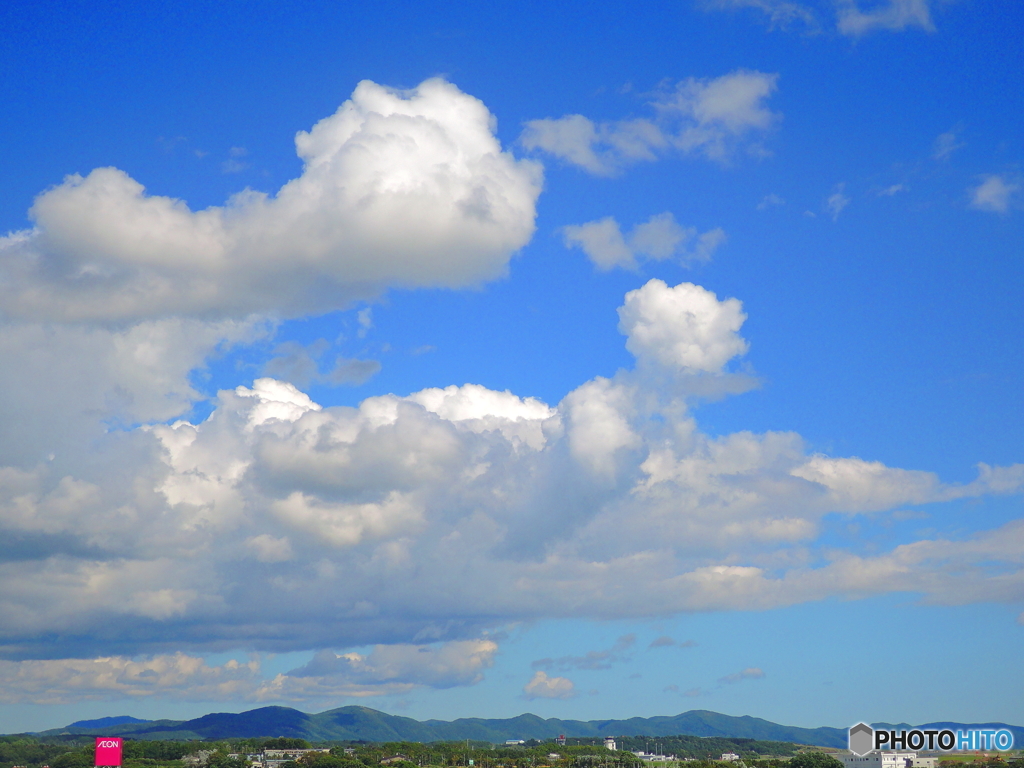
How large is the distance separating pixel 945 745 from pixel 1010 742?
21903 millimetres

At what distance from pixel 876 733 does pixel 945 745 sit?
45.3 feet

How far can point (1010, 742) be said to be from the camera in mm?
140625

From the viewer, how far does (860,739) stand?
172 m

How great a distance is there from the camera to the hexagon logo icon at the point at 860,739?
544ft

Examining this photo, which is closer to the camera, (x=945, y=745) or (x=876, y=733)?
(x=945, y=745)

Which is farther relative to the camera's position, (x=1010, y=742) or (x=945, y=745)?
(x=1010, y=742)

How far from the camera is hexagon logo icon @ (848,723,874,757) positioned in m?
166

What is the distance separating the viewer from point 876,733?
456ft

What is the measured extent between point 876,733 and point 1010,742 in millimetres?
19744

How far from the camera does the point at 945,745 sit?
126000 mm
